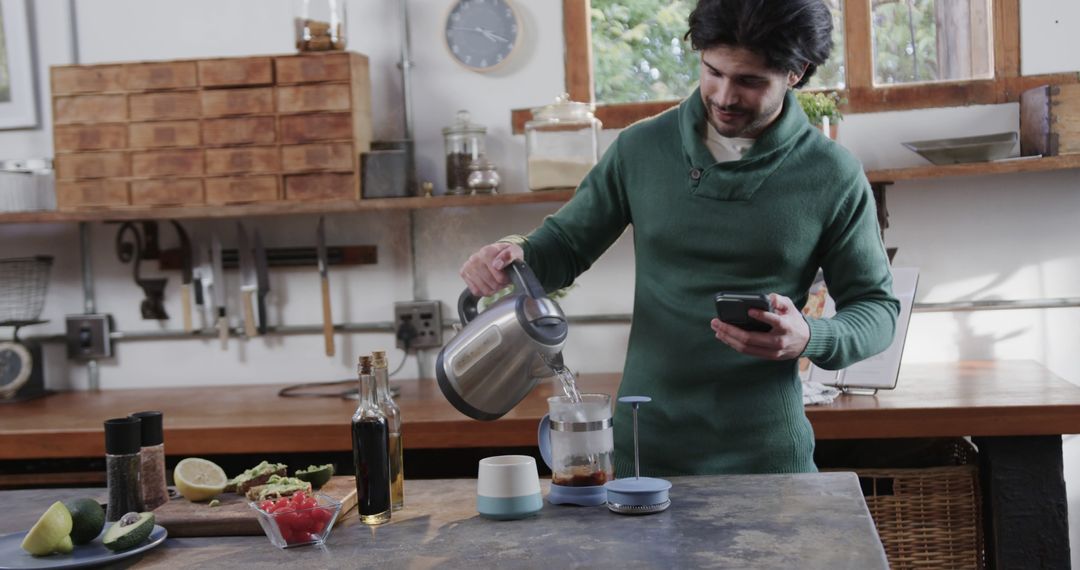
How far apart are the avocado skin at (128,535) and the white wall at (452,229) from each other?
5.87 ft

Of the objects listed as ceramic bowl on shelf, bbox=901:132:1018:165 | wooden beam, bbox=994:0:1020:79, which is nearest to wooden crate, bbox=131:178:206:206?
ceramic bowl on shelf, bbox=901:132:1018:165

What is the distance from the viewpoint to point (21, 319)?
3.44 m

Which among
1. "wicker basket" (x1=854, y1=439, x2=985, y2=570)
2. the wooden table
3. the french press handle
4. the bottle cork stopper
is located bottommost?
"wicker basket" (x1=854, y1=439, x2=985, y2=570)

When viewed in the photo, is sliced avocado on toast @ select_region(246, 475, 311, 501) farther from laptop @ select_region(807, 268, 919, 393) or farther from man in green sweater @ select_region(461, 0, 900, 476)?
laptop @ select_region(807, 268, 919, 393)

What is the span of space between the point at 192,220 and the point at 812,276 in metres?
2.14

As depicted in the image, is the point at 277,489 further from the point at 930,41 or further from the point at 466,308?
the point at 930,41

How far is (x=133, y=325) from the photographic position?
3.47 metres

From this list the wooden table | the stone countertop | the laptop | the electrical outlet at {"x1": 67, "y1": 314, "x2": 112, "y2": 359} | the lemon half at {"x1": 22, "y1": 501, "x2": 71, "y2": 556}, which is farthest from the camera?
the electrical outlet at {"x1": 67, "y1": 314, "x2": 112, "y2": 359}

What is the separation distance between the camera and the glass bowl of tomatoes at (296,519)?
155cm

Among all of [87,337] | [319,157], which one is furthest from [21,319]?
[319,157]

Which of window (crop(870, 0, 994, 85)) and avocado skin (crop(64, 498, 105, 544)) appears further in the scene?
window (crop(870, 0, 994, 85))

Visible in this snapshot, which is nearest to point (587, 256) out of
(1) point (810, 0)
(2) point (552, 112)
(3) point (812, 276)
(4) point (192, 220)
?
(3) point (812, 276)

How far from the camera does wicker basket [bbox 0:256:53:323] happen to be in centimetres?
345

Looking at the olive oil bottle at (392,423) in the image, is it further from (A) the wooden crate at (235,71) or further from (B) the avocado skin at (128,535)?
(A) the wooden crate at (235,71)
